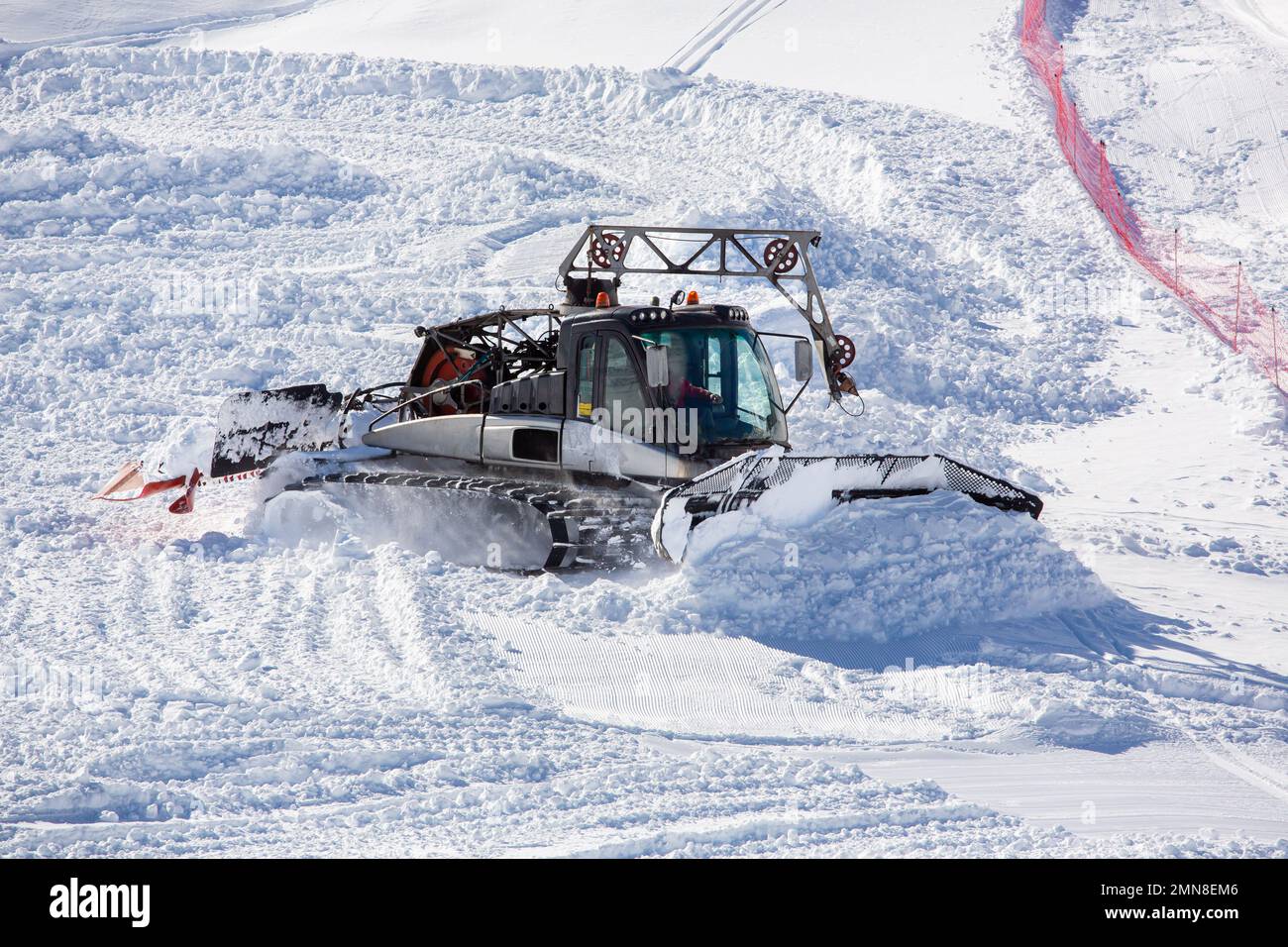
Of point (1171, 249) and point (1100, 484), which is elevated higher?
point (1171, 249)

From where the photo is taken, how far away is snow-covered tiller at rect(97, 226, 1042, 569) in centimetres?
920

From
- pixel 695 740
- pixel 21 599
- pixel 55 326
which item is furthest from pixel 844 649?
pixel 55 326

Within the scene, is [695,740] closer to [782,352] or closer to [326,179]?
[782,352]

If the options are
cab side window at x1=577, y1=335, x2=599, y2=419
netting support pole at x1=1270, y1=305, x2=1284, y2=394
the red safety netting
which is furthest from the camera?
the red safety netting

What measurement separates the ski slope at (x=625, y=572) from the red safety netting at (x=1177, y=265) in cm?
47

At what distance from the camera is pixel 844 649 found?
7965 mm

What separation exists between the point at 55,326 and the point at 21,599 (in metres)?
7.53

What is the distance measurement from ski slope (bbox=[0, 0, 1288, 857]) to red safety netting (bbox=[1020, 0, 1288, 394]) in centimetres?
47

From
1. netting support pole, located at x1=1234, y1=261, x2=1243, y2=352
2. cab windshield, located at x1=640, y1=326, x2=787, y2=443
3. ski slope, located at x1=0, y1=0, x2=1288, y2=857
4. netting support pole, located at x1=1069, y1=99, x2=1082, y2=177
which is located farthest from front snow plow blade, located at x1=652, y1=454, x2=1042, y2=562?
netting support pole, located at x1=1069, y1=99, x2=1082, y2=177

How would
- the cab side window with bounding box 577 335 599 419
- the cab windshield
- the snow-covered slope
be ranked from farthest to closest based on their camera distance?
the snow-covered slope, the cab side window with bounding box 577 335 599 419, the cab windshield

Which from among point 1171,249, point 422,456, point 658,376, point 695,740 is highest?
point 1171,249

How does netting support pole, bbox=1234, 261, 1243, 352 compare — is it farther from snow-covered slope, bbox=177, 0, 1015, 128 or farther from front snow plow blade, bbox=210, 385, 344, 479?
front snow plow blade, bbox=210, 385, 344, 479

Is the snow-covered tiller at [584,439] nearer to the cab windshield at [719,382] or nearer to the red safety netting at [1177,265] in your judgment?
the cab windshield at [719,382]

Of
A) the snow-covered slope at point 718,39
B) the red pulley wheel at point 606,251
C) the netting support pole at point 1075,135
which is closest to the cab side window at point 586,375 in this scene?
the red pulley wheel at point 606,251
